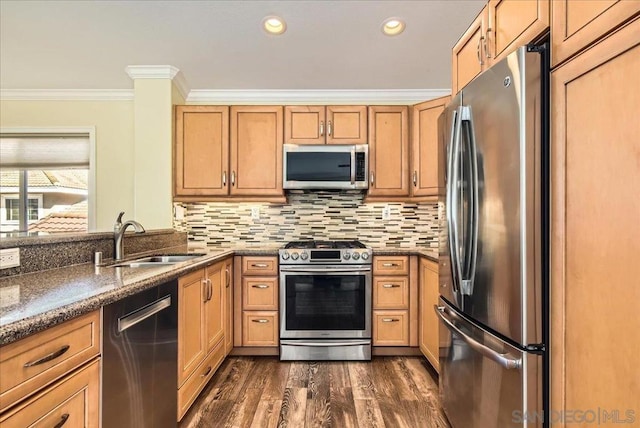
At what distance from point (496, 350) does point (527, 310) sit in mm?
224

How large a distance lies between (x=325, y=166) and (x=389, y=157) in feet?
1.95

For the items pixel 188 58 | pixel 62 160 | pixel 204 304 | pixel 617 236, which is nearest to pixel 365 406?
pixel 204 304

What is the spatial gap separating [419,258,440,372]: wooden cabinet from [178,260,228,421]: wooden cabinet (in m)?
1.52

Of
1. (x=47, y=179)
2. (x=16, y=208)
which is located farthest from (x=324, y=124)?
(x=16, y=208)

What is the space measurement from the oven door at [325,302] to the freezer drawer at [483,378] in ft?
2.82

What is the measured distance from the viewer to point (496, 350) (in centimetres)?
118

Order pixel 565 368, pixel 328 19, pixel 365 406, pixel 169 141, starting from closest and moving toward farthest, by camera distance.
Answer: pixel 565 368, pixel 365 406, pixel 328 19, pixel 169 141

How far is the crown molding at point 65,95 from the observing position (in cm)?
317

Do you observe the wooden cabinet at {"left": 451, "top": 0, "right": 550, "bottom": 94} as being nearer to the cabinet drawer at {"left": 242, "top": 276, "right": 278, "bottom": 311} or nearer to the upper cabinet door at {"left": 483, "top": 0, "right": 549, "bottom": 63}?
the upper cabinet door at {"left": 483, "top": 0, "right": 549, "bottom": 63}

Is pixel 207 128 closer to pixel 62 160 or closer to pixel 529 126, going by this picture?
pixel 62 160

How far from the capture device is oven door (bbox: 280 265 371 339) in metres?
2.51

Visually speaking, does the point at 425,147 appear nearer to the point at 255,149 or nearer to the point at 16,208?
the point at 255,149

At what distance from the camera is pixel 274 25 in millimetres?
A: 2174

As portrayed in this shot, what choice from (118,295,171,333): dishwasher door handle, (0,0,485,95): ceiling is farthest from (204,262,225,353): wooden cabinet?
(0,0,485,95): ceiling
